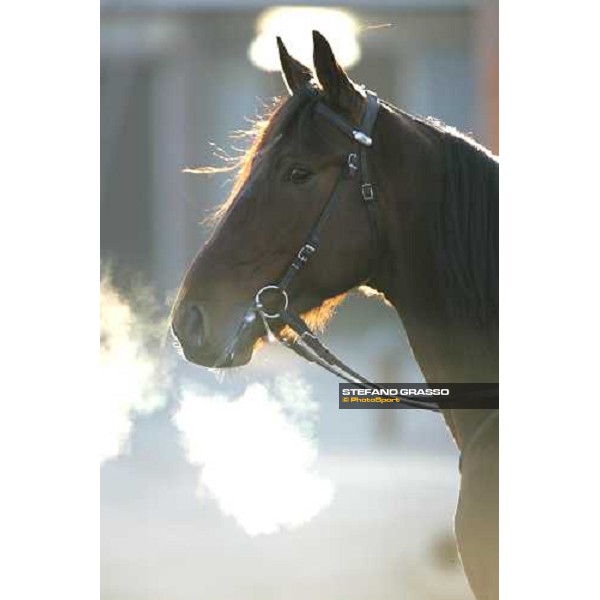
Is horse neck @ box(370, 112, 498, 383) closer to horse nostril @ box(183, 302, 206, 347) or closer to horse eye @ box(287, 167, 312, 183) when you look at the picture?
horse eye @ box(287, 167, 312, 183)

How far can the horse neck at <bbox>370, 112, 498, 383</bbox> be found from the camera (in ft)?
7.11

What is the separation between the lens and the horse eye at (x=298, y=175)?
2.15 meters

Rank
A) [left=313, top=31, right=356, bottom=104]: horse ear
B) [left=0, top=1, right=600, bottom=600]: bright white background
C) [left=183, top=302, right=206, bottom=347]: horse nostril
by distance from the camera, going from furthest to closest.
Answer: [left=0, top=1, right=600, bottom=600]: bright white background < [left=183, top=302, right=206, bottom=347]: horse nostril < [left=313, top=31, right=356, bottom=104]: horse ear

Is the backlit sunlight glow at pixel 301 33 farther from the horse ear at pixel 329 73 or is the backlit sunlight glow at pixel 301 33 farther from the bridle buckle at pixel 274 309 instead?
the bridle buckle at pixel 274 309

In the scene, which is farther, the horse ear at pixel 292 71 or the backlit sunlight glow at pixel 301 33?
the backlit sunlight glow at pixel 301 33

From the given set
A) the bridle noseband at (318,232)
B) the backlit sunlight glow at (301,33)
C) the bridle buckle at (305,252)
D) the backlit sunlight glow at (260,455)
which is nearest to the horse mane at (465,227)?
the bridle noseband at (318,232)

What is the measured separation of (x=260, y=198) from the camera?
214cm

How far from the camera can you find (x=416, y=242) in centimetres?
217

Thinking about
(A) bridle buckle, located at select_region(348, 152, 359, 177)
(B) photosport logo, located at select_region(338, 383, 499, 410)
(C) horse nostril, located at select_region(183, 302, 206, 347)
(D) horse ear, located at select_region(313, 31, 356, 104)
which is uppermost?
(D) horse ear, located at select_region(313, 31, 356, 104)

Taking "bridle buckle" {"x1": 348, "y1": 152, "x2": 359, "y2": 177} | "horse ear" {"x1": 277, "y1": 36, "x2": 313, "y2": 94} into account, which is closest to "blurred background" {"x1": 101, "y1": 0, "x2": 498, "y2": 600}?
"horse ear" {"x1": 277, "y1": 36, "x2": 313, "y2": 94}

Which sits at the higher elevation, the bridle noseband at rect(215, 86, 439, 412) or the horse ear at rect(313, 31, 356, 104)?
the horse ear at rect(313, 31, 356, 104)
